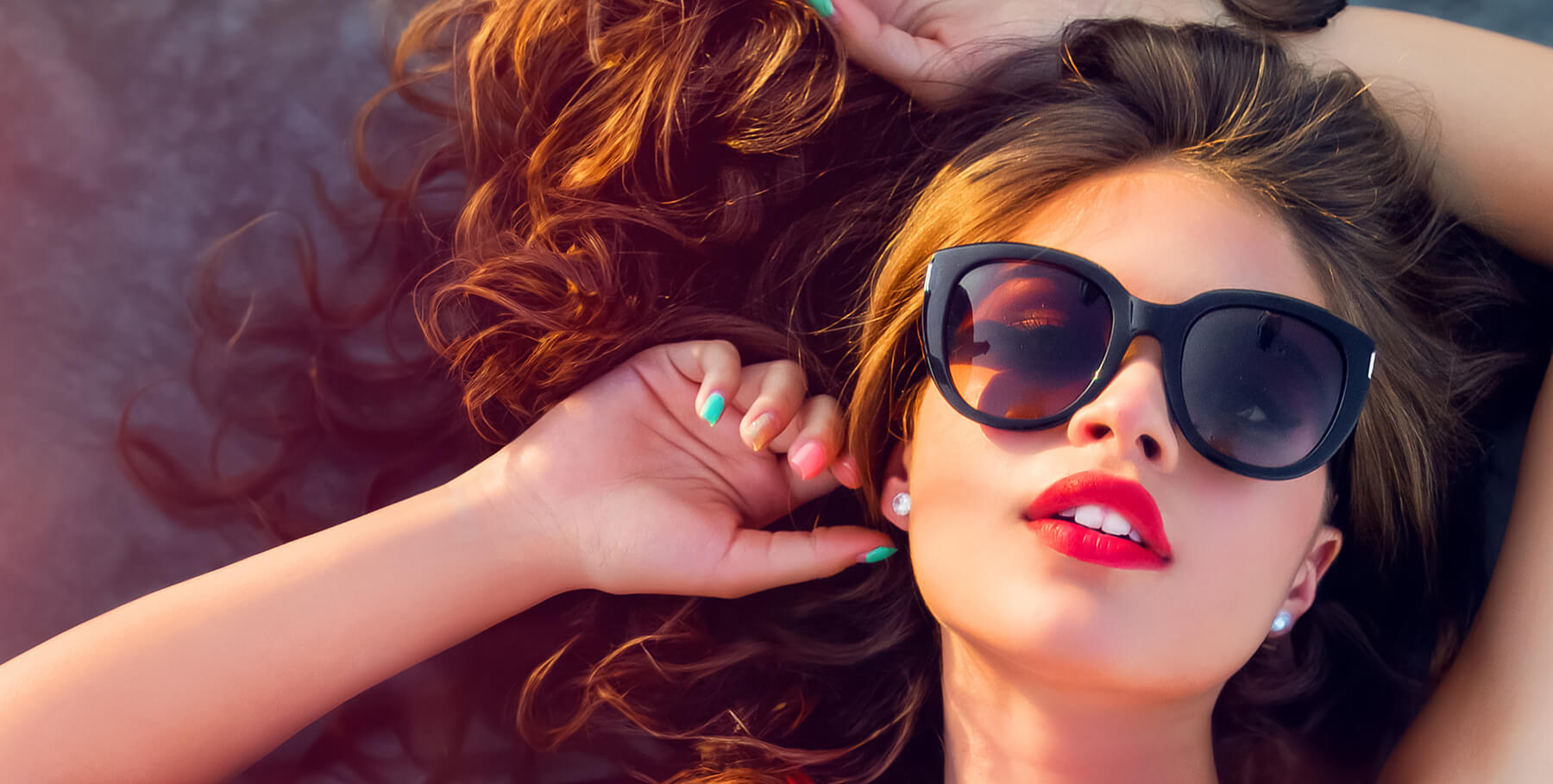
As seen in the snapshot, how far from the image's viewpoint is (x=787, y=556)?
2322mm

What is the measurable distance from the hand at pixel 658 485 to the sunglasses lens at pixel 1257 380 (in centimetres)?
76

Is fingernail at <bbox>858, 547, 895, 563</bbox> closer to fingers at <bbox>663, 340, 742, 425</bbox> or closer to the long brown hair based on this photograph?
the long brown hair

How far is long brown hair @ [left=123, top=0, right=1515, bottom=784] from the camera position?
2.12m

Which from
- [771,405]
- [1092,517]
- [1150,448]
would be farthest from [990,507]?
[771,405]

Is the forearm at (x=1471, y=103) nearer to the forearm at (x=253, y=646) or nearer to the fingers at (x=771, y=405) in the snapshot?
the fingers at (x=771, y=405)

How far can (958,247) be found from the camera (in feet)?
6.10

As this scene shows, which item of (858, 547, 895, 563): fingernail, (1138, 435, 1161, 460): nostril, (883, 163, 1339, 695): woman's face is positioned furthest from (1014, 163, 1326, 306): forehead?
(858, 547, 895, 563): fingernail

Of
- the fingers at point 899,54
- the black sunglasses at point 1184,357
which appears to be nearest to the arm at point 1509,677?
the black sunglasses at point 1184,357

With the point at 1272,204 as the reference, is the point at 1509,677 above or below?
below

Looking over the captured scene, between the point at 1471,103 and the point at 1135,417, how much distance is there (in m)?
1.20

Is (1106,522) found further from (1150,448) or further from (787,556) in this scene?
(787,556)

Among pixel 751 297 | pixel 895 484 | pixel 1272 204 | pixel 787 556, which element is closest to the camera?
pixel 1272 204

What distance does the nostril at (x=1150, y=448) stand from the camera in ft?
5.77

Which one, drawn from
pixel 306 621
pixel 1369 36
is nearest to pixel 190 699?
pixel 306 621
